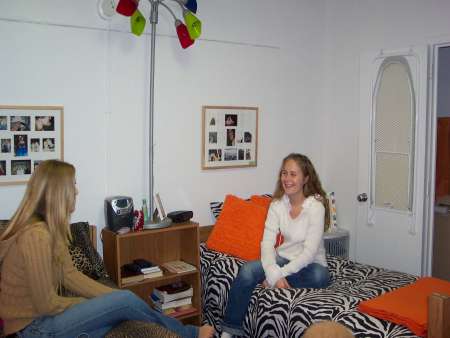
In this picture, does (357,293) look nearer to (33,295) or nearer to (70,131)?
(33,295)

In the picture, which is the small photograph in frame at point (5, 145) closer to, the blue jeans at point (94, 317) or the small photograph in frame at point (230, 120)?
the blue jeans at point (94, 317)

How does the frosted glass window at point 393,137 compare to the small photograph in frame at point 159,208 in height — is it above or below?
above

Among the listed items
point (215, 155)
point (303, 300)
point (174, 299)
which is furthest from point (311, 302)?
point (215, 155)

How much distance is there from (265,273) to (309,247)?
301 millimetres

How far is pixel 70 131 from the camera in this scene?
10.2 feet

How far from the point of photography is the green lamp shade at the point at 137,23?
310 cm

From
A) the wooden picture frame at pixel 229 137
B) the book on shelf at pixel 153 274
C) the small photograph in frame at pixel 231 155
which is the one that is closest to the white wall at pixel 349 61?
the wooden picture frame at pixel 229 137

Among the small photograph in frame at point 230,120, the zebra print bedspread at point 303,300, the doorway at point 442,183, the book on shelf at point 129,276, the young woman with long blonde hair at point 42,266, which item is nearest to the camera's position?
the young woman with long blonde hair at point 42,266

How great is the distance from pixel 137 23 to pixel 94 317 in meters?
1.84

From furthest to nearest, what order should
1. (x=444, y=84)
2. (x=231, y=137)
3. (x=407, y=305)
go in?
(x=444, y=84) < (x=231, y=137) < (x=407, y=305)

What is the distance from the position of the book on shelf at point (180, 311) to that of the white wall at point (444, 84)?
115 inches

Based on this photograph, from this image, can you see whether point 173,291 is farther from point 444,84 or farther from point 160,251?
point 444,84

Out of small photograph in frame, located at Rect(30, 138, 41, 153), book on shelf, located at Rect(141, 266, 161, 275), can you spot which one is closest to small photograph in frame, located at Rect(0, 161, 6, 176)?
small photograph in frame, located at Rect(30, 138, 41, 153)

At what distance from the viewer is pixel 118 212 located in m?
3.02
